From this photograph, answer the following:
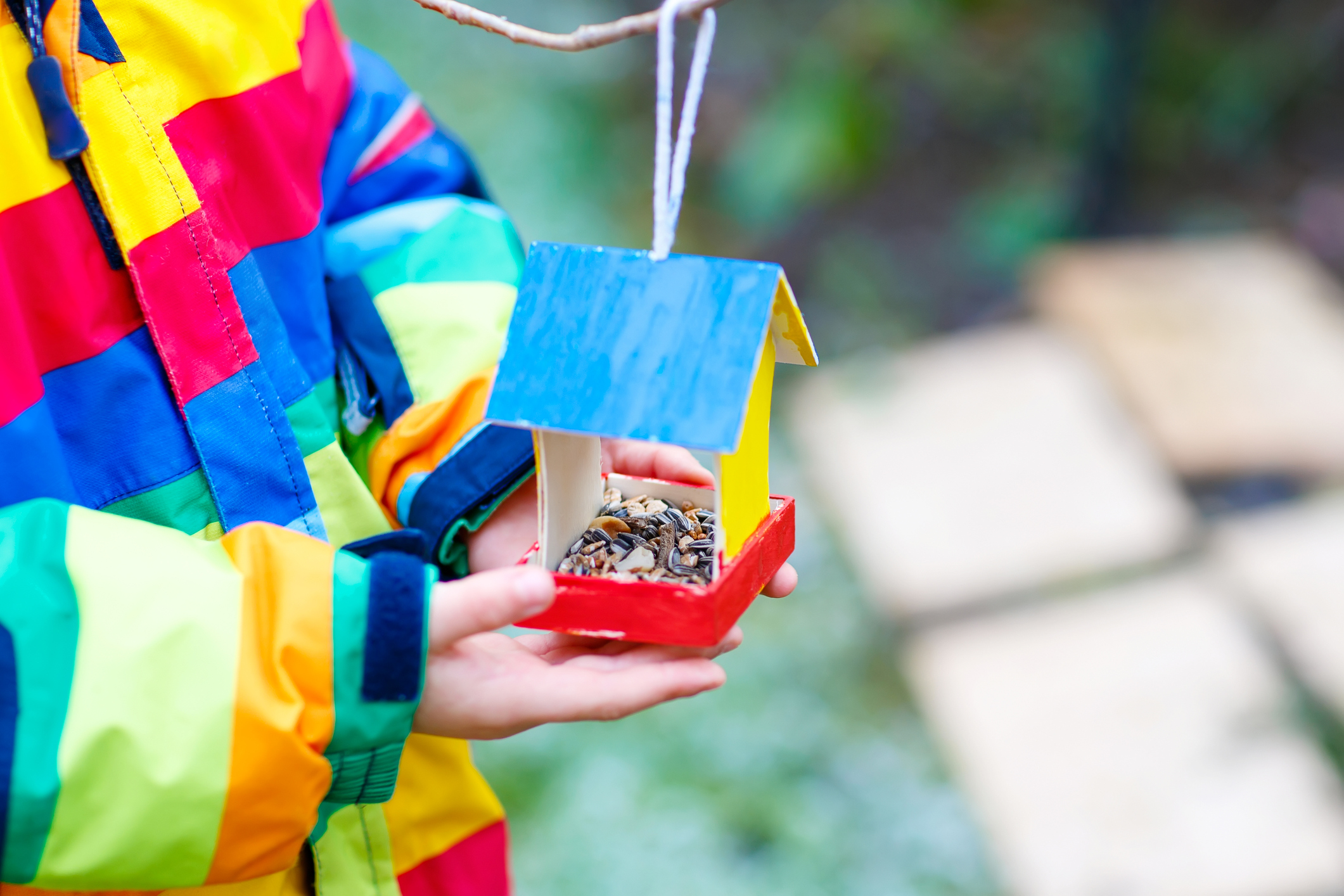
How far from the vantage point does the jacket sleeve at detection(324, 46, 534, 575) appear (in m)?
1.00

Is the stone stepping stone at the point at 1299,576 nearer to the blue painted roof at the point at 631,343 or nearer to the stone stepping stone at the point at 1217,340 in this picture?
the stone stepping stone at the point at 1217,340

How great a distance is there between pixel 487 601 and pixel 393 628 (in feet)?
0.20

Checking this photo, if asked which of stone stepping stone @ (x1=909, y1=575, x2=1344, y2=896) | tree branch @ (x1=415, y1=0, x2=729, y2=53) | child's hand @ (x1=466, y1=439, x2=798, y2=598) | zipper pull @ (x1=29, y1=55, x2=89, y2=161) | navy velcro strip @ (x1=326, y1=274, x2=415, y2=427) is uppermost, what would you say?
tree branch @ (x1=415, y1=0, x2=729, y2=53)

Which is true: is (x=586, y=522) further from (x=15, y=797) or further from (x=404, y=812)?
(x=15, y=797)

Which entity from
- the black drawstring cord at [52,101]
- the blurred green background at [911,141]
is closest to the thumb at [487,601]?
the black drawstring cord at [52,101]

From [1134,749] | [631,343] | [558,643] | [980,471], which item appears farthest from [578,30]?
[980,471]

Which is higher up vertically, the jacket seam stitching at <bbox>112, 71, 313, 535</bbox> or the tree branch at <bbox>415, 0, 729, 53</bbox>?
the tree branch at <bbox>415, 0, 729, 53</bbox>

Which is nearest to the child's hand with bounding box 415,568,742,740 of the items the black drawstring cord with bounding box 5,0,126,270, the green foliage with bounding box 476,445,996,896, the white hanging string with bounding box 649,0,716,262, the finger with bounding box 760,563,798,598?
the finger with bounding box 760,563,798,598

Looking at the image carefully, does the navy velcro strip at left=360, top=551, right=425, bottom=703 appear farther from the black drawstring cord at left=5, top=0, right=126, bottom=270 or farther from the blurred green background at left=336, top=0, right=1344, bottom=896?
the blurred green background at left=336, top=0, right=1344, bottom=896

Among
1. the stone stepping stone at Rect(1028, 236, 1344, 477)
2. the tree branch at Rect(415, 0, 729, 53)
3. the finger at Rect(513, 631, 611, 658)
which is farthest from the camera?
the stone stepping stone at Rect(1028, 236, 1344, 477)

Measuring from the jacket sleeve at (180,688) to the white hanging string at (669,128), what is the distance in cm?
27

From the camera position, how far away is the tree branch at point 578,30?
0.70 metres

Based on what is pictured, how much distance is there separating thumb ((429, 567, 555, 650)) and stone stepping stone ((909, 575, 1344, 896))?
129 centimetres

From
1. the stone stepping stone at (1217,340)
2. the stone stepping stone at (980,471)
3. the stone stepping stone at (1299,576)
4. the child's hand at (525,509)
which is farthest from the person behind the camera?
the stone stepping stone at (1217,340)
